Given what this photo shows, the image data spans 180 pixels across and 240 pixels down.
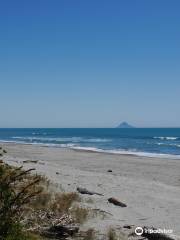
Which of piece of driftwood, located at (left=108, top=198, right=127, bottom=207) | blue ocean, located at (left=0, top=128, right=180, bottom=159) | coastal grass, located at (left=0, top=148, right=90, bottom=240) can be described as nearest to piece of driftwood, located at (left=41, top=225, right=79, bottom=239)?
coastal grass, located at (left=0, top=148, right=90, bottom=240)

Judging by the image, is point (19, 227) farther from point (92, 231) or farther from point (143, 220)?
point (143, 220)

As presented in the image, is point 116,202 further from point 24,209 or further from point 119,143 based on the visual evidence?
point 119,143

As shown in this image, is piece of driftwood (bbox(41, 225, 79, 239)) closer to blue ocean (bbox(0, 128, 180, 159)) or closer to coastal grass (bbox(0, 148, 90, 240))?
coastal grass (bbox(0, 148, 90, 240))

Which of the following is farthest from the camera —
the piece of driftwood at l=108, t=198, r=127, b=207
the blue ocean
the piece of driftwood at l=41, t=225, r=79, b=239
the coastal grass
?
the blue ocean

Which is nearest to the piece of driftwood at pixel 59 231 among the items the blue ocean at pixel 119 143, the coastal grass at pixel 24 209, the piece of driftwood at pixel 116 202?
the coastal grass at pixel 24 209

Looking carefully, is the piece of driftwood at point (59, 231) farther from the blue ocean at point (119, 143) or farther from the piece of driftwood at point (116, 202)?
the blue ocean at point (119, 143)

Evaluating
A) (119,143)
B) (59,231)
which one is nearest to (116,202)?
(59,231)

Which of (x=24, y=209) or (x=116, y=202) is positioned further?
(x=116, y=202)

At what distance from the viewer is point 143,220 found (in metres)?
9.09

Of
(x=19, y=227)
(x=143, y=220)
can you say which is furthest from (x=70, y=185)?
(x=19, y=227)

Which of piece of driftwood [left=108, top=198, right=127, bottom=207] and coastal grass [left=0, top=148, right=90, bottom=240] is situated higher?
coastal grass [left=0, top=148, right=90, bottom=240]

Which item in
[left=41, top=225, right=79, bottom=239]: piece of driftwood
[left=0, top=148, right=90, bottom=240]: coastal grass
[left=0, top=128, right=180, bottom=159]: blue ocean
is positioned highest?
[left=0, top=148, right=90, bottom=240]: coastal grass

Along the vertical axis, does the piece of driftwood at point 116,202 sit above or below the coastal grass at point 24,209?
below

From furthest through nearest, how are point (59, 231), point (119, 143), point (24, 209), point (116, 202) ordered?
point (119, 143), point (116, 202), point (59, 231), point (24, 209)
